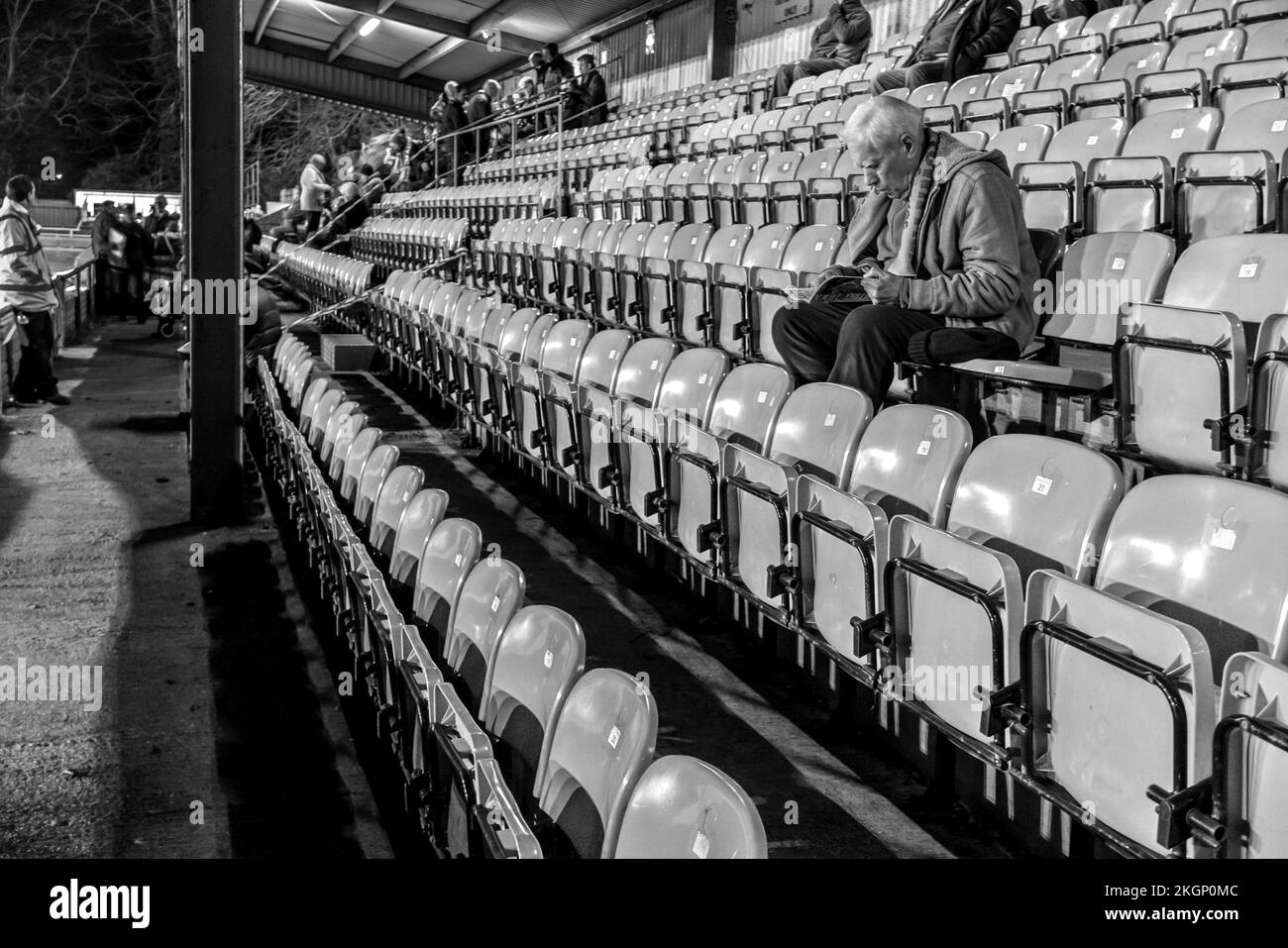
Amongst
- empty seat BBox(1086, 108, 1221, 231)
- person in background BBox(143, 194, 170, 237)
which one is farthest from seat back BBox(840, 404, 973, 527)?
person in background BBox(143, 194, 170, 237)

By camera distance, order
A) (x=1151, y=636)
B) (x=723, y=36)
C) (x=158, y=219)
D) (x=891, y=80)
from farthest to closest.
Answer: (x=158, y=219) → (x=723, y=36) → (x=891, y=80) → (x=1151, y=636)

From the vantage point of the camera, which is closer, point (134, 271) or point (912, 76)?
point (912, 76)

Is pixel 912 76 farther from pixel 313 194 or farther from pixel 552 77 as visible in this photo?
pixel 313 194

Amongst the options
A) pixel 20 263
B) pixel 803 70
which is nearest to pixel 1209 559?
pixel 20 263

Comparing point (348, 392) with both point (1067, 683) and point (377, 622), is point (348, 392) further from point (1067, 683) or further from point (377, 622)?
point (1067, 683)

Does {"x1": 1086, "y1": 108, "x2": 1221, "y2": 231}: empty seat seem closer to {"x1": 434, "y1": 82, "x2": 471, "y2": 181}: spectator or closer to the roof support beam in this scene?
{"x1": 434, "y1": 82, "x2": 471, "y2": 181}: spectator

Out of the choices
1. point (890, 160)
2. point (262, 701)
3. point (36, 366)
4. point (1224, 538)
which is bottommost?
point (262, 701)

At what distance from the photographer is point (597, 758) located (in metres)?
1.70

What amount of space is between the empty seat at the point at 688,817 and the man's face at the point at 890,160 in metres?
2.14

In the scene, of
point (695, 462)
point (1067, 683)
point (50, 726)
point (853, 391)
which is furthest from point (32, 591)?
point (1067, 683)

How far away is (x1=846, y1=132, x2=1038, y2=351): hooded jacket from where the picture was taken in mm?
3045

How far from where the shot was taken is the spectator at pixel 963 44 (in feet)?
21.5

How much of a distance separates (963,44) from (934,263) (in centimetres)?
390

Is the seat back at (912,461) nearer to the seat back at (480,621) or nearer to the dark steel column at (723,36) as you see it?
the seat back at (480,621)
